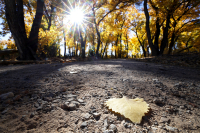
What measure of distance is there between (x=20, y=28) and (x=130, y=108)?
7513 mm

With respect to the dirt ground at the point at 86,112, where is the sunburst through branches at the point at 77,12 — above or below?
above

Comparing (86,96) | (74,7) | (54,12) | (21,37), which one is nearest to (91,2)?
(74,7)

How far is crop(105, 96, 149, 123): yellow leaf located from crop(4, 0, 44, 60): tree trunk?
6912 mm

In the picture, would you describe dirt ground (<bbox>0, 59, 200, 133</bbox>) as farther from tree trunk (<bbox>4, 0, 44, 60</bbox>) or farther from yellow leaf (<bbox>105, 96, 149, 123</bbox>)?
tree trunk (<bbox>4, 0, 44, 60</bbox>)

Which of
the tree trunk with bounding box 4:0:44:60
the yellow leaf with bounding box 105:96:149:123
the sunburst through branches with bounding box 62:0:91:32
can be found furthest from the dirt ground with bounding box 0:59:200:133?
the sunburst through branches with bounding box 62:0:91:32

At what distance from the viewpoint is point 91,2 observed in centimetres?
1080

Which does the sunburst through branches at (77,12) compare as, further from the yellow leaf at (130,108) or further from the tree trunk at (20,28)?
the yellow leaf at (130,108)

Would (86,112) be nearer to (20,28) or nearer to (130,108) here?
(130,108)

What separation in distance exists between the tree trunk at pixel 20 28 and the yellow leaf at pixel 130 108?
22.7 ft

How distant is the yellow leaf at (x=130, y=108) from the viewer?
0.89 metres

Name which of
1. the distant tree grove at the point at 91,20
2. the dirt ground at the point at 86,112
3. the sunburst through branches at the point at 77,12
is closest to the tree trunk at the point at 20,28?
the distant tree grove at the point at 91,20

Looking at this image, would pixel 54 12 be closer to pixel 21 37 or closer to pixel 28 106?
pixel 21 37

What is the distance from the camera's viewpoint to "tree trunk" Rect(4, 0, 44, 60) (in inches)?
213

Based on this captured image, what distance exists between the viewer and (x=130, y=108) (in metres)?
0.98
